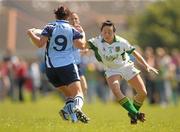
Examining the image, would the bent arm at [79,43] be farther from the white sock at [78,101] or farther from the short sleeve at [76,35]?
the white sock at [78,101]

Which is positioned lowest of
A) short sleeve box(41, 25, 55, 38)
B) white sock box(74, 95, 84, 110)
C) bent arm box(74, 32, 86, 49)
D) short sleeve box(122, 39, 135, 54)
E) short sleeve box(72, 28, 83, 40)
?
white sock box(74, 95, 84, 110)

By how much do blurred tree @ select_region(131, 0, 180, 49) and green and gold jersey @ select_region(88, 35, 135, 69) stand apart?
57032mm

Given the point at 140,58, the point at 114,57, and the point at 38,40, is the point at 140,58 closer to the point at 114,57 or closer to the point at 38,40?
the point at 114,57

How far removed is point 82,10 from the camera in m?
112

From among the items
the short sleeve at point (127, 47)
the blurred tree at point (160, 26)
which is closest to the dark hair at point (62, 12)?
the short sleeve at point (127, 47)

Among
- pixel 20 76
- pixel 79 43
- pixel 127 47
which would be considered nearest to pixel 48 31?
pixel 79 43

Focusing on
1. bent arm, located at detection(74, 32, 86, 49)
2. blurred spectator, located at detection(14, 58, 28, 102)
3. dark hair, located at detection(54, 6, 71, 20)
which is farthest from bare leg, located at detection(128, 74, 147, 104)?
blurred spectator, located at detection(14, 58, 28, 102)

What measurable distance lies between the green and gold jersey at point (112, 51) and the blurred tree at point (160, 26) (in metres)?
57.0

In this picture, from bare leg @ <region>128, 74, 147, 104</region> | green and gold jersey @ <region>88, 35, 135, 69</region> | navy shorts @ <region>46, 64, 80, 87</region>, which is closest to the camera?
navy shorts @ <region>46, 64, 80, 87</region>

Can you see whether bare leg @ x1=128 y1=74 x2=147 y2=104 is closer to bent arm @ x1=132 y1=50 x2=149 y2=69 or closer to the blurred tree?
bent arm @ x1=132 y1=50 x2=149 y2=69

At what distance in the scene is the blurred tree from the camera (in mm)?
74938

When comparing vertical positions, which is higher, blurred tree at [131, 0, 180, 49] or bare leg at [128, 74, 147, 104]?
bare leg at [128, 74, 147, 104]

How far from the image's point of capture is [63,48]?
52.6 feet

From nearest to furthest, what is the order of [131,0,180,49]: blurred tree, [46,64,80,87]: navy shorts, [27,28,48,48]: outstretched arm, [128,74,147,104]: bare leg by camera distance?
[27,28,48,48]: outstretched arm
[46,64,80,87]: navy shorts
[128,74,147,104]: bare leg
[131,0,180,49]: blurred tree
